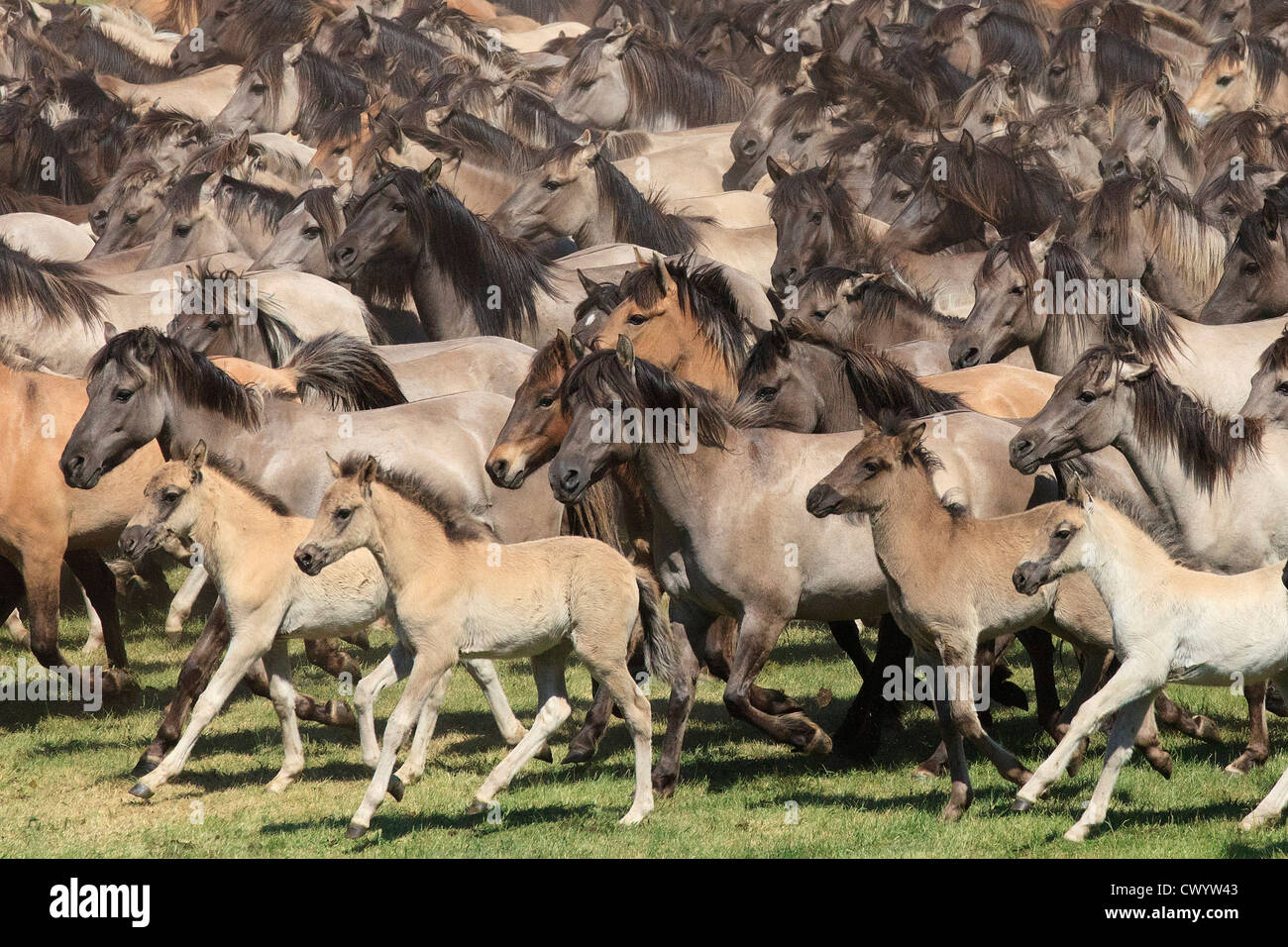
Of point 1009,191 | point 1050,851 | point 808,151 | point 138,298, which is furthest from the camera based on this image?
point 808,151

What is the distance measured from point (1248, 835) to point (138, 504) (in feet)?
20.7

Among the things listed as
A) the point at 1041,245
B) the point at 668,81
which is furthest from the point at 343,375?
the point at 668,81

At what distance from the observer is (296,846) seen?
23.5ft

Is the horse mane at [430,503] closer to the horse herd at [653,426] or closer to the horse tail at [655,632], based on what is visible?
the horse herd at [653,426]

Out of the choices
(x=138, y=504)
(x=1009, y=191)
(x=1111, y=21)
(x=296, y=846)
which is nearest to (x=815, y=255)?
(x=1009, y=191)

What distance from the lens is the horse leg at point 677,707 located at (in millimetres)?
7961

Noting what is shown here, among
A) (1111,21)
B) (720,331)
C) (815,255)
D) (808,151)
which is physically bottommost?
(720,331)

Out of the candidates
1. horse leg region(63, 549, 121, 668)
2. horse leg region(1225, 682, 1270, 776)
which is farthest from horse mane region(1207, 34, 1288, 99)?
horse leg region(63, 549, 121, 668)

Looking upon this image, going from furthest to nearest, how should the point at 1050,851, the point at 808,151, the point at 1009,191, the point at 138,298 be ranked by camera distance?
the point at 808,151 < the point at 1009,191 < the point at 138,298 < the point at 1050,851

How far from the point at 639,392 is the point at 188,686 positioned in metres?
2.70

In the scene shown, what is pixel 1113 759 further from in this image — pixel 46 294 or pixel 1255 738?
pixel 46 294

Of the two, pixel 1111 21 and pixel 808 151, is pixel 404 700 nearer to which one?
pixel 808 151

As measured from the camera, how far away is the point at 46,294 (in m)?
12.0

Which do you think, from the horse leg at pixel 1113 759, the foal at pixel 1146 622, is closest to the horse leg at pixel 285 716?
the foal at pixel 1146 622
